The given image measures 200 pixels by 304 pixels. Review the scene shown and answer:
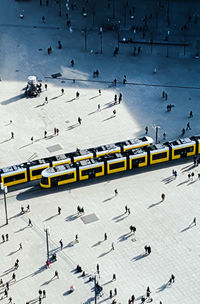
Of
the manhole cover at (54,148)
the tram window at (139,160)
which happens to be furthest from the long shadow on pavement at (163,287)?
the manhole cover at (54,148)

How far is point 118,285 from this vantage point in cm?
7906

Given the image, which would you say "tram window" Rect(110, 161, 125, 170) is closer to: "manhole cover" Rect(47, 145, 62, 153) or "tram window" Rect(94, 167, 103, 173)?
"tram window" Rect(94, 167, 103, 173)

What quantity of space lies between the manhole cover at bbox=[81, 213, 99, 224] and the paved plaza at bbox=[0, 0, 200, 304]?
12 centimetres

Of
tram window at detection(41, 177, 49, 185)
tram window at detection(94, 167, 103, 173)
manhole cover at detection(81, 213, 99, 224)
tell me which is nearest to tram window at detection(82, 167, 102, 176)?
tram window at detection(94, 167, 103, 173)

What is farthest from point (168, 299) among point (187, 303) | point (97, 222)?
point (97, 222)

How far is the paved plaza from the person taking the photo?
8019cm

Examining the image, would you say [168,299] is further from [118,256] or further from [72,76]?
[72,76]

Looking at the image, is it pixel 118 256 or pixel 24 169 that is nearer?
pixel 118 256

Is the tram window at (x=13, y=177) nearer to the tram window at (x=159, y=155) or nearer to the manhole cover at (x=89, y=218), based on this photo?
the manhole cover at (x=89, y=218)

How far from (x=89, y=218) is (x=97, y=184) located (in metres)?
7.76

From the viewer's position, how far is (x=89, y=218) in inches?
3521

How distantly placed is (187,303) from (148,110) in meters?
43.3

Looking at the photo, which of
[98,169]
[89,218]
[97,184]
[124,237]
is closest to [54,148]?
[98,169]

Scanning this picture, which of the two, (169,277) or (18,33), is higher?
(18,33)
